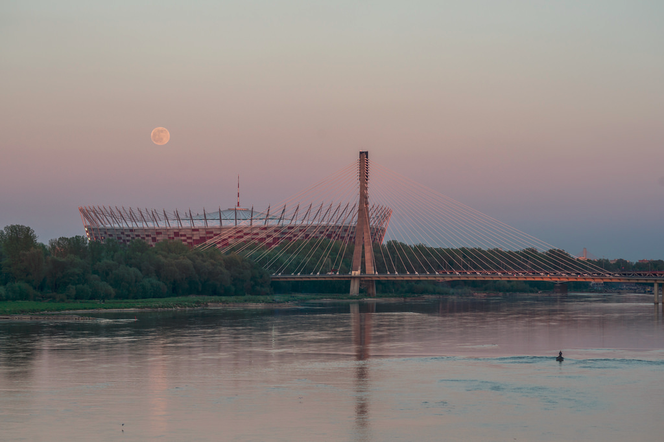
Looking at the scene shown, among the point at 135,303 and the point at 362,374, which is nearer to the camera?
the point at 362,374

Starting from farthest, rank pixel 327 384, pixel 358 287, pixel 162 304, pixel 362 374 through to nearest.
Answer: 1. pixel 358 287
2. pixel 162 304
3. pixel 362 374
4. pixel 327 384

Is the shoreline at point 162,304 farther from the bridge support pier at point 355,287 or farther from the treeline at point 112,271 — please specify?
the treeline at point 112,271

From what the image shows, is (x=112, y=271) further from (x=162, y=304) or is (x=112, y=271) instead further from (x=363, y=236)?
(x=363, y=236)

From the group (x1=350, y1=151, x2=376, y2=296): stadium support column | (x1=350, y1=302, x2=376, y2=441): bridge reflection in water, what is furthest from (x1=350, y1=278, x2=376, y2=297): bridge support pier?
(x1=350, y1=302, x2=376, y2=441): bridge reflection in water

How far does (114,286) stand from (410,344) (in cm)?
4112

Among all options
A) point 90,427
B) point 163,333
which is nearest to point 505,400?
point 90,427

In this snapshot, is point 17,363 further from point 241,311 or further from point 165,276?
point 165,276

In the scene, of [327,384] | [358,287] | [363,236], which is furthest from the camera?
[358,287]

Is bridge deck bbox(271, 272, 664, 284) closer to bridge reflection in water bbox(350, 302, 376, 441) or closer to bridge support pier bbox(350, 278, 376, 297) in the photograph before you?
bridge support pier bbox(350, 278, 376, 297)

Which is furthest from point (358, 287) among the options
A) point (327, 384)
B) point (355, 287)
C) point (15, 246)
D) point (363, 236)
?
point (327, 384)

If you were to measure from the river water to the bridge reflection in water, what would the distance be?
0.22 ft

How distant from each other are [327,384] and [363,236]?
6567 cm

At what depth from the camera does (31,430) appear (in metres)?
18.4

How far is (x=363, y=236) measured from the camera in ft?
299
